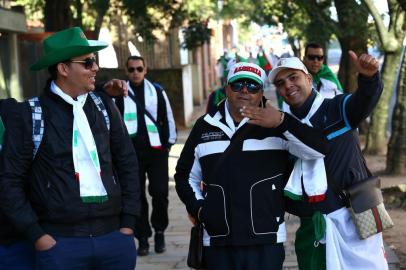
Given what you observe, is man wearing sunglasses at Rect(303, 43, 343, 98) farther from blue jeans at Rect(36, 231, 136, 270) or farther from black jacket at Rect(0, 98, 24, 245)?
black jacket at Rect(0, 98, 24, 245)

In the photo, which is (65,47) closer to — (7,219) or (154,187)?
(7,219)

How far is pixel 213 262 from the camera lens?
4.19 meters

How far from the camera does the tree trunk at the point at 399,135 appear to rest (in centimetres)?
1159

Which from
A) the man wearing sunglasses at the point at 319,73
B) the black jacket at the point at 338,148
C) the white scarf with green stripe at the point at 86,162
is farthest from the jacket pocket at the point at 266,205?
the man wearing sunglasses at the point at 319,73

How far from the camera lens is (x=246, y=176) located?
4.04m

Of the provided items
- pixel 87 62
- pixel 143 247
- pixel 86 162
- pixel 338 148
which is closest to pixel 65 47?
pixel 87 62

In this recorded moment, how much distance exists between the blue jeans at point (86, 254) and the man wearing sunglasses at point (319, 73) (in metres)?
4.58

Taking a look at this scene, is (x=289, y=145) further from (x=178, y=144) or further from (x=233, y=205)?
(x=178, y=144)

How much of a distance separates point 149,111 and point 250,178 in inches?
143

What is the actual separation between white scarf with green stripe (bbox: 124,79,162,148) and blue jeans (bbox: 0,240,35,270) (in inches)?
129

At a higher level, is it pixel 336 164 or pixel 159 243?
pixel 336 164

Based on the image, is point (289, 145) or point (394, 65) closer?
point (289, 145)

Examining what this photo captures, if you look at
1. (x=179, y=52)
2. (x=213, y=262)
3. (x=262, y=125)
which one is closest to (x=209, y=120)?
(x=262, y=125)

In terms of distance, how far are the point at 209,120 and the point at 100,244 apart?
884 mm
